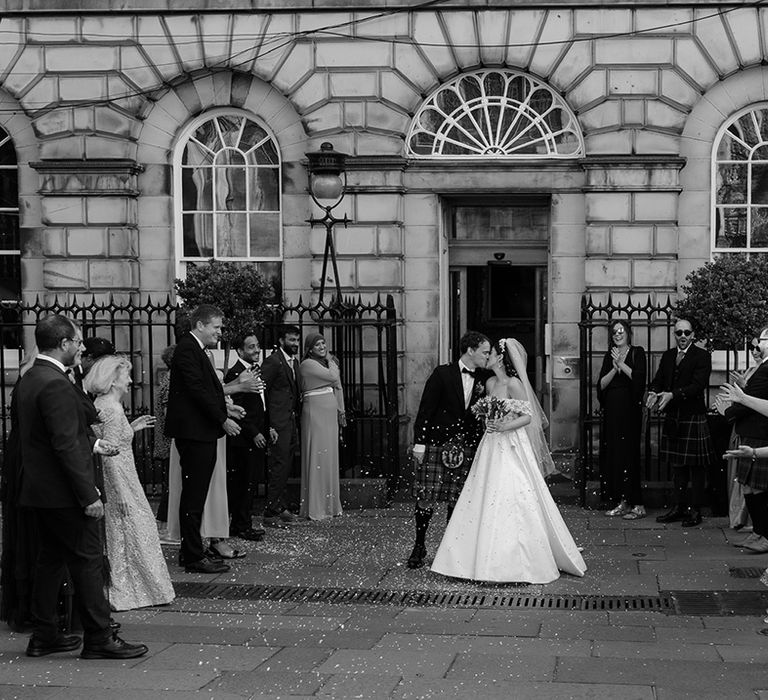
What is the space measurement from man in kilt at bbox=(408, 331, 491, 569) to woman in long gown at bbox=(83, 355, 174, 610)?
87.8 inches

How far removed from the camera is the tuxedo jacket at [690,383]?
12.1 meters

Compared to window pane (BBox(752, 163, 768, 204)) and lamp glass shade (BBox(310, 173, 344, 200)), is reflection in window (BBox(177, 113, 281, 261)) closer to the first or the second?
lamp glass shade (BBox(310, 173, 344, 200))

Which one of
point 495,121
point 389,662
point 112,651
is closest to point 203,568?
point 112,651

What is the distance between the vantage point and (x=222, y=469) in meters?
10.7

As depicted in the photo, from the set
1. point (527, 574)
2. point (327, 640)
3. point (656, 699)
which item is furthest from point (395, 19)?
point (656, 699)

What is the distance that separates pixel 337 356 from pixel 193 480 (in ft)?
13.4

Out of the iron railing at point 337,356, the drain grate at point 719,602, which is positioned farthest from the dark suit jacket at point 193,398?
the drain grate at point 719,602

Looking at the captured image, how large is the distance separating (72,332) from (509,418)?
141 inches

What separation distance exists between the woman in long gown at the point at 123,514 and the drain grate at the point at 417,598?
0.52 metres

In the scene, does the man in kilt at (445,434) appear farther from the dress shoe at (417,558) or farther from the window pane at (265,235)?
the window pane at (265,235)

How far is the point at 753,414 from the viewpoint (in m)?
9.80

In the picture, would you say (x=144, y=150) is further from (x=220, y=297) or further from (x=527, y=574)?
(x=527, y=574)

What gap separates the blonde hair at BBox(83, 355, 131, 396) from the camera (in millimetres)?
8906

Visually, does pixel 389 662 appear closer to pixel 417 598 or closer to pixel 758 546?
pixel 417 598
